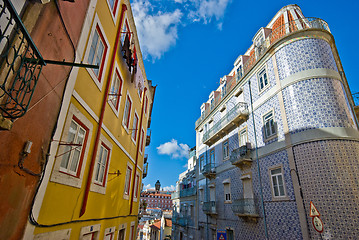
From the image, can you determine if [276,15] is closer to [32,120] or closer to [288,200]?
[288,200]

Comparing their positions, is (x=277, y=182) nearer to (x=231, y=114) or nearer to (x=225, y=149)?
(x=225, y=149)

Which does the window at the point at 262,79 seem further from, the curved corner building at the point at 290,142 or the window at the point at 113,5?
the window at the point at 113,5

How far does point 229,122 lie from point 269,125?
4.19 m

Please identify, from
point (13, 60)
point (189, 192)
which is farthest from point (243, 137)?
point (13, 60)

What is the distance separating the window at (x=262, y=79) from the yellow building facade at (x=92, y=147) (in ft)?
28.6

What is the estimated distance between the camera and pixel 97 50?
658 centimetres

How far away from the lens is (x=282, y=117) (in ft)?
37.9

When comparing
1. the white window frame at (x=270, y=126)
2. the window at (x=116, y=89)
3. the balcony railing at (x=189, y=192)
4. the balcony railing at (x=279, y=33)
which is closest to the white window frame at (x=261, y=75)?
the balcony railing at (x=279, y=33)

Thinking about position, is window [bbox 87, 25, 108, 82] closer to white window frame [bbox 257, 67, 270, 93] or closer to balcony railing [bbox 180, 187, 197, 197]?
white window frame [bbox 257, 67, 270, 93]

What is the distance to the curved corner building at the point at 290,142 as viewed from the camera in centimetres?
905

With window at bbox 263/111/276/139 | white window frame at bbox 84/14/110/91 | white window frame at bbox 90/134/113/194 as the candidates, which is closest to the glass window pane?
white window frame at bbox 90/134/113/194

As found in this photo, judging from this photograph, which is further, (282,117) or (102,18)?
(282,117)

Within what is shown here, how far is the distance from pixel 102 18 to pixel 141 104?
7793 mm

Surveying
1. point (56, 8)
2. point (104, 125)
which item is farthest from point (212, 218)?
point (56, 8)
